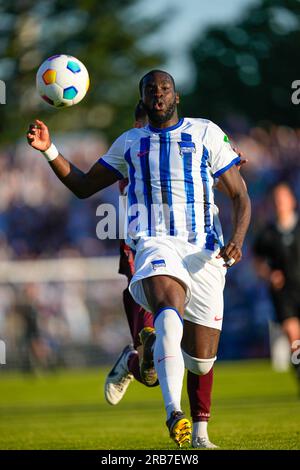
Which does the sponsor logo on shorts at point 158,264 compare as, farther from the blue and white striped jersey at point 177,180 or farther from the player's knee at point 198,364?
the player's knee at point 198,364

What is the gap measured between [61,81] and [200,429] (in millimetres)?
2635

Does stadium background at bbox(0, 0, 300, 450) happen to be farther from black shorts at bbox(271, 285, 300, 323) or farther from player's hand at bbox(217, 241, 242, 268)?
player's hand at bbox(217, 241, 242, 268)

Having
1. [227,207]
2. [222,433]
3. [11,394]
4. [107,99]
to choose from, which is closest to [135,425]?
[222,433]

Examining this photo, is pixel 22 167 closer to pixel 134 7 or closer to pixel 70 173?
pixel 134 7

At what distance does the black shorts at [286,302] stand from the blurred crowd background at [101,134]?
10.1m

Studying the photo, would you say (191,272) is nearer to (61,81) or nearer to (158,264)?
(158,264)

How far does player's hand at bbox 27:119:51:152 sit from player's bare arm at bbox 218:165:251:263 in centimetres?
125

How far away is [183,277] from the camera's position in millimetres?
7223

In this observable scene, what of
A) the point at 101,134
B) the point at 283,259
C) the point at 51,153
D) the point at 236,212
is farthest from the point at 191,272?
the point at 101,134

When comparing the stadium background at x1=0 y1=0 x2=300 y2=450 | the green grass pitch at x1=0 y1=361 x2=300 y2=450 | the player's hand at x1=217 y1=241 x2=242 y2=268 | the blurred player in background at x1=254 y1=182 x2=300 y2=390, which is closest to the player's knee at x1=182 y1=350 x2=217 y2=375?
the green grass pitch at x1=0 y1=361 x2=300 y2=450

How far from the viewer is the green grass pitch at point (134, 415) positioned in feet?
27.4

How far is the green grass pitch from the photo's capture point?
27.4ft

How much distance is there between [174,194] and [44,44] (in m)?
26.7

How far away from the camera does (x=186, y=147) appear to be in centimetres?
746
